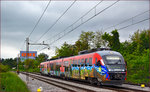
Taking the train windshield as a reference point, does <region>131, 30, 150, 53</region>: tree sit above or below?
above

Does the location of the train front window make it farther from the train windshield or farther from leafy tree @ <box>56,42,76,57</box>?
leafy tree @ <box>56,42,76,57</box>

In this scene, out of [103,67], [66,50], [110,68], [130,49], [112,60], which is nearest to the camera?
[110,68]

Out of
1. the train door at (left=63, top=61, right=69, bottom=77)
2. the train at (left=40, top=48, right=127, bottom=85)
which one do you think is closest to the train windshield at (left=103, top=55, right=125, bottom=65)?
the train at (left=40, top=48, right=127, bottom=85)

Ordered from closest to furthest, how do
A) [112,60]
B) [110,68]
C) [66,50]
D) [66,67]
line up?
1. [110,68]
2. [112,60]
3. [66,67]
4. [66,50]

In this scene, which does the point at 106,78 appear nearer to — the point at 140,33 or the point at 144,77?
the point at 144,77

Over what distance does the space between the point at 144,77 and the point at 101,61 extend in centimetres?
632

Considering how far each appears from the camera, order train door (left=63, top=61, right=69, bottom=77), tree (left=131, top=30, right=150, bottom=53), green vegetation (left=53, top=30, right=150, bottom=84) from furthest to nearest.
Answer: tree (left=131, top=30, right=150, bottom=53)
train door (left=63, top=61, right=69, bottom=77)
green vegetation (left=53, top=30, right=150, bottom=84)

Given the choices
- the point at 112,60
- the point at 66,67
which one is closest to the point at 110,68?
the point at 112,60

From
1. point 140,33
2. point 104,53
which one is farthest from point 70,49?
point 104,53

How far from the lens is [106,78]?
1770cm

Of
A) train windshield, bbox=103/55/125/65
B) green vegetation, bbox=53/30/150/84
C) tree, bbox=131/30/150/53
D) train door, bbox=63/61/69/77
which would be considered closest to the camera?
train windshield, bbox=103/55/125/65

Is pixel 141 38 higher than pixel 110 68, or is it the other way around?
pixel 141 38

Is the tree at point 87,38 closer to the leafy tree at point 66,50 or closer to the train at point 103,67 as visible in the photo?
the leafy tree at point 66,50

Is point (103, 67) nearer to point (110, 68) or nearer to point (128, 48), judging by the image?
point (110, 68)
